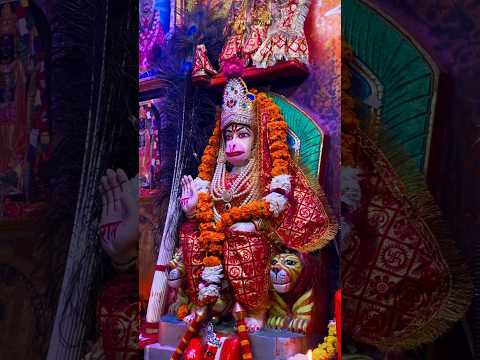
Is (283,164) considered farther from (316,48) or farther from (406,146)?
(406,146)

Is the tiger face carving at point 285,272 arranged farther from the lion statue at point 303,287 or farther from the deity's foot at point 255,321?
the deity's foot at point 255,321

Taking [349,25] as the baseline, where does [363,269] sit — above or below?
below

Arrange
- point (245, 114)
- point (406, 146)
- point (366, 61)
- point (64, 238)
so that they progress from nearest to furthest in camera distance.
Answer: point (406, 146) < point (366, 61) < point (64, 238) < point (245, 114)

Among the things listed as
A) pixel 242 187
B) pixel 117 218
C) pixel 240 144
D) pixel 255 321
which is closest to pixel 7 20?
pixel 117 218

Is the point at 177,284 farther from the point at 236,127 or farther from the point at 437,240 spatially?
the point at 437,240

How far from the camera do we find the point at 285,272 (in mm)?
3248

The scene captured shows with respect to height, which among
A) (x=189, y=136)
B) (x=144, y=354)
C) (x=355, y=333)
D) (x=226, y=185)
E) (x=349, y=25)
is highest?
(x=349, y=25)

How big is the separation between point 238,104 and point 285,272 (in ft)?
3.33

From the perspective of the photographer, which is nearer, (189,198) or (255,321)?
(255,321)

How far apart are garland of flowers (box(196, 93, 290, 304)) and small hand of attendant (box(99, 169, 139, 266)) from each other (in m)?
0.43

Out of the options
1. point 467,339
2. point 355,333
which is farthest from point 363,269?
point 467,339

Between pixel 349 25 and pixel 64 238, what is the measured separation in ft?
5.95

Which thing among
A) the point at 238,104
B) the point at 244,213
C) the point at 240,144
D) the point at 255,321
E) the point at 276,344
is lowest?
the point at 276,344

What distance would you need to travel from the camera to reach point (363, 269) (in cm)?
273
